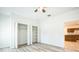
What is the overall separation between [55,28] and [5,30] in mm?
3489

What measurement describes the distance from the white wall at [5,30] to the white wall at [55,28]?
290 cm

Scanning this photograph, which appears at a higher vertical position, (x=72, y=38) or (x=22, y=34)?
(x=22, y=34)

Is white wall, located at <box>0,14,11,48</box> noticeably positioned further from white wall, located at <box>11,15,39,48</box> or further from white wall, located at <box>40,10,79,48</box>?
white wall, located at <box>40,10,79,48</box>

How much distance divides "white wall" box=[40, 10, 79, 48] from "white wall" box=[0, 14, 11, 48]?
2898 millimetres

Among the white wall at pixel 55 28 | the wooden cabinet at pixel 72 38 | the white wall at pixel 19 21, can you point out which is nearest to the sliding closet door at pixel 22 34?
the white wall at pixel 19 21

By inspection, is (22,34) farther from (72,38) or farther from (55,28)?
(72,38)

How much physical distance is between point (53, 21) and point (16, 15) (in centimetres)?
272

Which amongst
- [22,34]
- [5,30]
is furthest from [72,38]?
[5,30]

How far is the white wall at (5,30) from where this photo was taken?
4.41 metres

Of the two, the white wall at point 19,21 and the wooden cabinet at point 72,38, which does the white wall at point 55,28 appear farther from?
the wooden cabinet at point 72,38

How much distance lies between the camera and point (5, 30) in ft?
15.0
